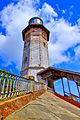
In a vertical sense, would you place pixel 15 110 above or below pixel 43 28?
below

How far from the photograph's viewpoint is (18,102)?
3.19m

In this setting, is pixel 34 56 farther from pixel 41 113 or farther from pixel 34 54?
pixel 41 113

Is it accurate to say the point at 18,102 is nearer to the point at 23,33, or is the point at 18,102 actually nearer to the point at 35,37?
the point at 35,37

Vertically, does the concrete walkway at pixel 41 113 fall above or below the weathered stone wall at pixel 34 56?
below

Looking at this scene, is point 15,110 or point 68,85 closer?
point 15,110

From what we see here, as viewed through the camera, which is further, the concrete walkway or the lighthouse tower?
the lighthouse tower

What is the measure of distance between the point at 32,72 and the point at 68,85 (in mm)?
5861

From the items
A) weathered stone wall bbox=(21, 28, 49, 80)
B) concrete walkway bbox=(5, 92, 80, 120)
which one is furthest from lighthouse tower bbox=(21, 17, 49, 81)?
concrete walkway bbox=(5, 92, 80, 120)

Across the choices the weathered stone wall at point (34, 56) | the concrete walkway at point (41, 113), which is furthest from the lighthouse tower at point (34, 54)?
the concrete walkway at point (41, 113)

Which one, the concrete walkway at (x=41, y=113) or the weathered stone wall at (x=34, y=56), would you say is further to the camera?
the weathered stone wall at (x=34, y=56)

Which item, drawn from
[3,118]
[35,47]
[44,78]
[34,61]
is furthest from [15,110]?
[35,47]

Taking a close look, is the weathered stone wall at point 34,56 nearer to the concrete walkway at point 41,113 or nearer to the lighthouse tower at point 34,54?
the lighthouse tower at point 34,54

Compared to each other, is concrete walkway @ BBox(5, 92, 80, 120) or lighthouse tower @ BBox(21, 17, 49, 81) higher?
lighthouse tower @ BBox(21, 17, 49, 81)

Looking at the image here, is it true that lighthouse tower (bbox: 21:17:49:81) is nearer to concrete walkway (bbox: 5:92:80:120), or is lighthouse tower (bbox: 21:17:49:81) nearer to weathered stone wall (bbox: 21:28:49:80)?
weathered stone wall (bbox: 21:28:49:80)
